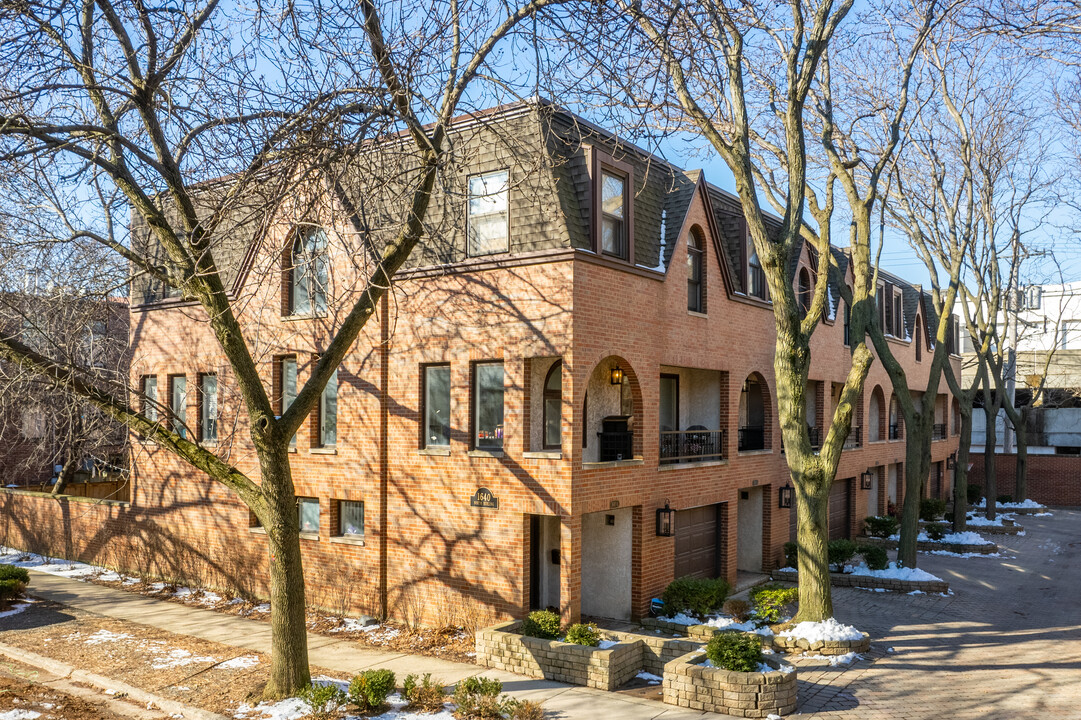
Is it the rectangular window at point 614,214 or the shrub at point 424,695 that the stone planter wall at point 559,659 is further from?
the rectangular window at point 614,214

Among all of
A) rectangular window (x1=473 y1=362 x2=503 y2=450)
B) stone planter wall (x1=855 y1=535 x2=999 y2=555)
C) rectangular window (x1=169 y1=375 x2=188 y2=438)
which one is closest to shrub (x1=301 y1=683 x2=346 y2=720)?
rectangular window (x1=473 y1=362 x2=503 y2=450)

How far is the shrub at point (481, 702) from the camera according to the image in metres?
10.2

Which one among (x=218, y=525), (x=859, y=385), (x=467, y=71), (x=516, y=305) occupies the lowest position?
(x=218, y=525)

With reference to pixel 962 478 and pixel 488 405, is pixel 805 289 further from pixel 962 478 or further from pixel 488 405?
pixel 488 405

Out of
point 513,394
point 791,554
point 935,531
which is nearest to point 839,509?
point 935,531

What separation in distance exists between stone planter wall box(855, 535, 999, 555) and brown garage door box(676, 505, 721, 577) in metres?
9.04

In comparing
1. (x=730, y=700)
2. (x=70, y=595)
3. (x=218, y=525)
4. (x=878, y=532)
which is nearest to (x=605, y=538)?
(x=730, y=700)

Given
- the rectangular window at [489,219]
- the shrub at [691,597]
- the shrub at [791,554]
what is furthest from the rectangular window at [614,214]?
the shrub at [791,554]

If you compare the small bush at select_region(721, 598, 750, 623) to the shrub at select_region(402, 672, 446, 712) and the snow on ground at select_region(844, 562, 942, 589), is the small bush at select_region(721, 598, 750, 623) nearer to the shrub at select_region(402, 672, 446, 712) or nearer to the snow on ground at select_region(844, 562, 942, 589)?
the snow on ground at select_region(844, 562, 942, 589)

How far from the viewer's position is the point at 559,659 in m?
11.9

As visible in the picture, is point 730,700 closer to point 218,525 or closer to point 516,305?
point 516,305

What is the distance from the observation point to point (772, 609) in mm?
14836

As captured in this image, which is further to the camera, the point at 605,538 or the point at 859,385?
the point at 605,538

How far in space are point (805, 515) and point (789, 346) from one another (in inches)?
118
